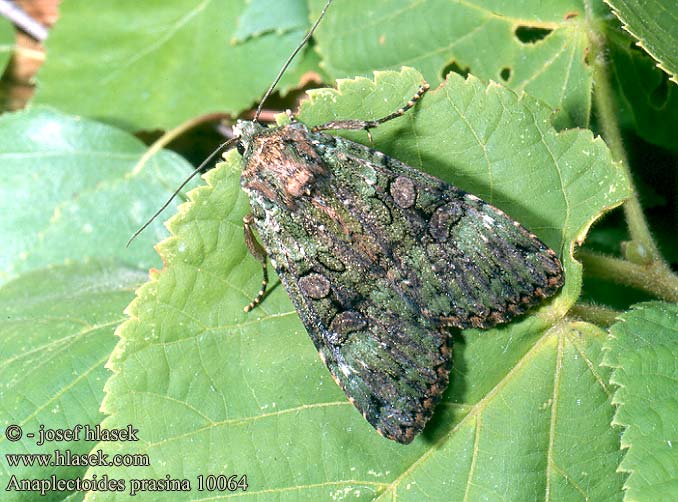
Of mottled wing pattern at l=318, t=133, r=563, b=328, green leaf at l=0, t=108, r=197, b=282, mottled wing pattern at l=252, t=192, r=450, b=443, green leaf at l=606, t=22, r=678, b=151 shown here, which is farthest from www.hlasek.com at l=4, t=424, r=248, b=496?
green leaf at l=606, t=22, r=678, b=151

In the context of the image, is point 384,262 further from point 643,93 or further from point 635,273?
point 643,93

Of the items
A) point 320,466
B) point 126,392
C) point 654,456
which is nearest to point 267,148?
point 126,392

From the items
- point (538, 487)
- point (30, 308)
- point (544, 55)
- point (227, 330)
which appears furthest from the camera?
point (30, 308)

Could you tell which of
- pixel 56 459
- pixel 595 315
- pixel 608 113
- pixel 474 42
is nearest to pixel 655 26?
pixel 608 113

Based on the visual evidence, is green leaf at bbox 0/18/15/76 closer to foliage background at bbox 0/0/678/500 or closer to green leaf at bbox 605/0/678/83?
foliage background at bbox 0/0/678/500

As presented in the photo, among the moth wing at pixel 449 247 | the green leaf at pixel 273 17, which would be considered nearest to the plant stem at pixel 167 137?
the green leaf at pixel 273 17

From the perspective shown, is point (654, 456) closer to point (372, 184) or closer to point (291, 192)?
point (372, 184)
